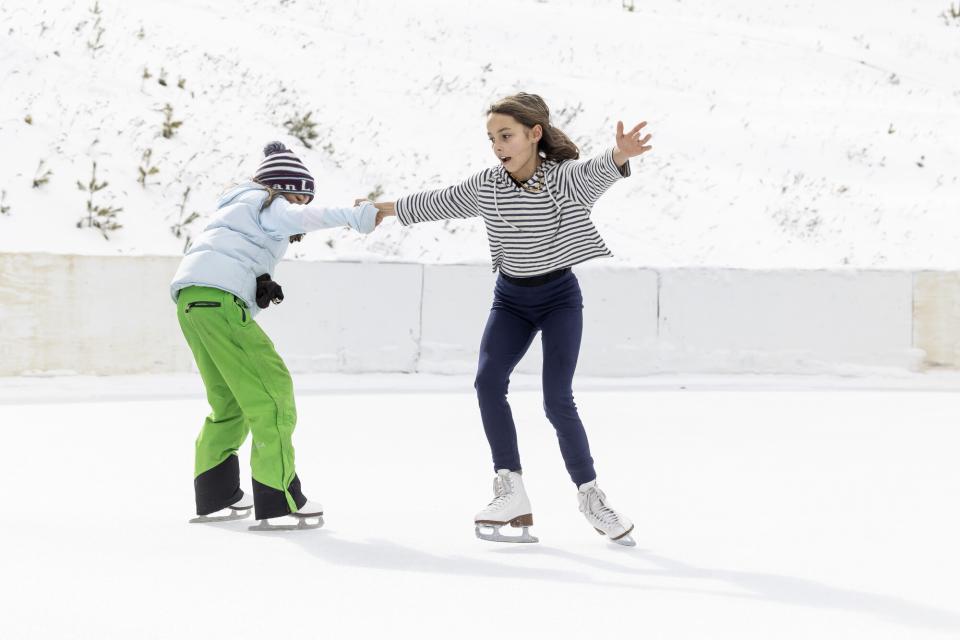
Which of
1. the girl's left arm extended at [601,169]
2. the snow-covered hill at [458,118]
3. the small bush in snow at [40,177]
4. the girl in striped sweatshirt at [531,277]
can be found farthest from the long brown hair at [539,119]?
the small bush in snow at [40,177]

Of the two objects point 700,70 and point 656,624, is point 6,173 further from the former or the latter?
point 700,70

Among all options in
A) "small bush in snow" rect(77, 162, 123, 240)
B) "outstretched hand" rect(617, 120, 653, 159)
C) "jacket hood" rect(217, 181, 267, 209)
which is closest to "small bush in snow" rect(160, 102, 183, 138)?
"small bush in snow" rect(77, 162, 123, 240)

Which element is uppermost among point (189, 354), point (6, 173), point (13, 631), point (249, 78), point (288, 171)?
point (249, 78)

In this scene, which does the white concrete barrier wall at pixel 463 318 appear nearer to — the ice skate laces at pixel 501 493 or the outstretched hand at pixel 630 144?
the ice skate laces at pixel 501 493

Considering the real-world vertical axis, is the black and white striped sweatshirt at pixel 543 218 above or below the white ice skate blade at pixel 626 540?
above

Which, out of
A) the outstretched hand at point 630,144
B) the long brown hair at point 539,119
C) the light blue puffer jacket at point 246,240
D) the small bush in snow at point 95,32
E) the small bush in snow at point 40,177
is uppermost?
the small bush in snow at point 95,32

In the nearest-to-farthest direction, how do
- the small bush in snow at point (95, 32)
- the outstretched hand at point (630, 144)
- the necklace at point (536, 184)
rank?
the outstretched hand at point (630, 144) → the necklace at point (536, 184) → the small bush in snow at point (95, 32)

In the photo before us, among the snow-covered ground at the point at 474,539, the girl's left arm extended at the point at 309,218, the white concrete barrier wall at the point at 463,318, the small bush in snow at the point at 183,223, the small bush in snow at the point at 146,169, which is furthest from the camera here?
the small bush in snow at the point at 146,169

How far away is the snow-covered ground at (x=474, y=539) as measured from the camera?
4273 millimetres

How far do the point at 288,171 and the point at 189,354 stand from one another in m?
6.42

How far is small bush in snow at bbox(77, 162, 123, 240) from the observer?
1457cm

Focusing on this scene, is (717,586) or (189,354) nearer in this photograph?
(717,586)

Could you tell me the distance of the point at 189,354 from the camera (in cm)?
1191

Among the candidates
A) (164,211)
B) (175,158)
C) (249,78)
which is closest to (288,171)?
(164,211)
